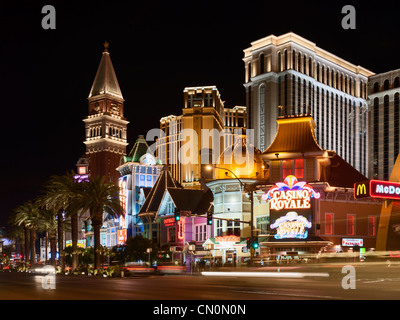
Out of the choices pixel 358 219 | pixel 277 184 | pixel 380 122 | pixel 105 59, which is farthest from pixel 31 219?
pixel 380 122

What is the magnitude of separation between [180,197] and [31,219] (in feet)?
76.1

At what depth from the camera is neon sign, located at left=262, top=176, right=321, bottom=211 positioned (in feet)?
193

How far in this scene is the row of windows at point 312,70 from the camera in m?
175

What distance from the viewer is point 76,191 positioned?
60.9m

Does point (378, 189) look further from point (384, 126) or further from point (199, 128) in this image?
point (384, 126)

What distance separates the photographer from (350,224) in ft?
203

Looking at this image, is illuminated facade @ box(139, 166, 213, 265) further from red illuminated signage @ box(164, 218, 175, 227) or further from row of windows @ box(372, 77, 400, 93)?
row of windows @ box(372, 77, 400, 93)

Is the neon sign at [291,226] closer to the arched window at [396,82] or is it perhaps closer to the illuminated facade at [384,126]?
the illuminated facade at [384,126]

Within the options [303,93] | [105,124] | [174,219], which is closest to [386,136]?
[303,93]

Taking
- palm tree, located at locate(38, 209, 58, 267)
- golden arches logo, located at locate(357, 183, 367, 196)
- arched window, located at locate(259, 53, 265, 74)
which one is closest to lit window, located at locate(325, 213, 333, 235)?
golden arches logo, located at locate(357, 183, 367, 196)

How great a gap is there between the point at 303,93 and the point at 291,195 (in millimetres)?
117953

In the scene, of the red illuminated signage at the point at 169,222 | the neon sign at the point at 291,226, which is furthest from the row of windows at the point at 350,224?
the red illuminated signage at the point at 169,222

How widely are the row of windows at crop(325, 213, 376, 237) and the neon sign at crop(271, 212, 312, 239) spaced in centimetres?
240
